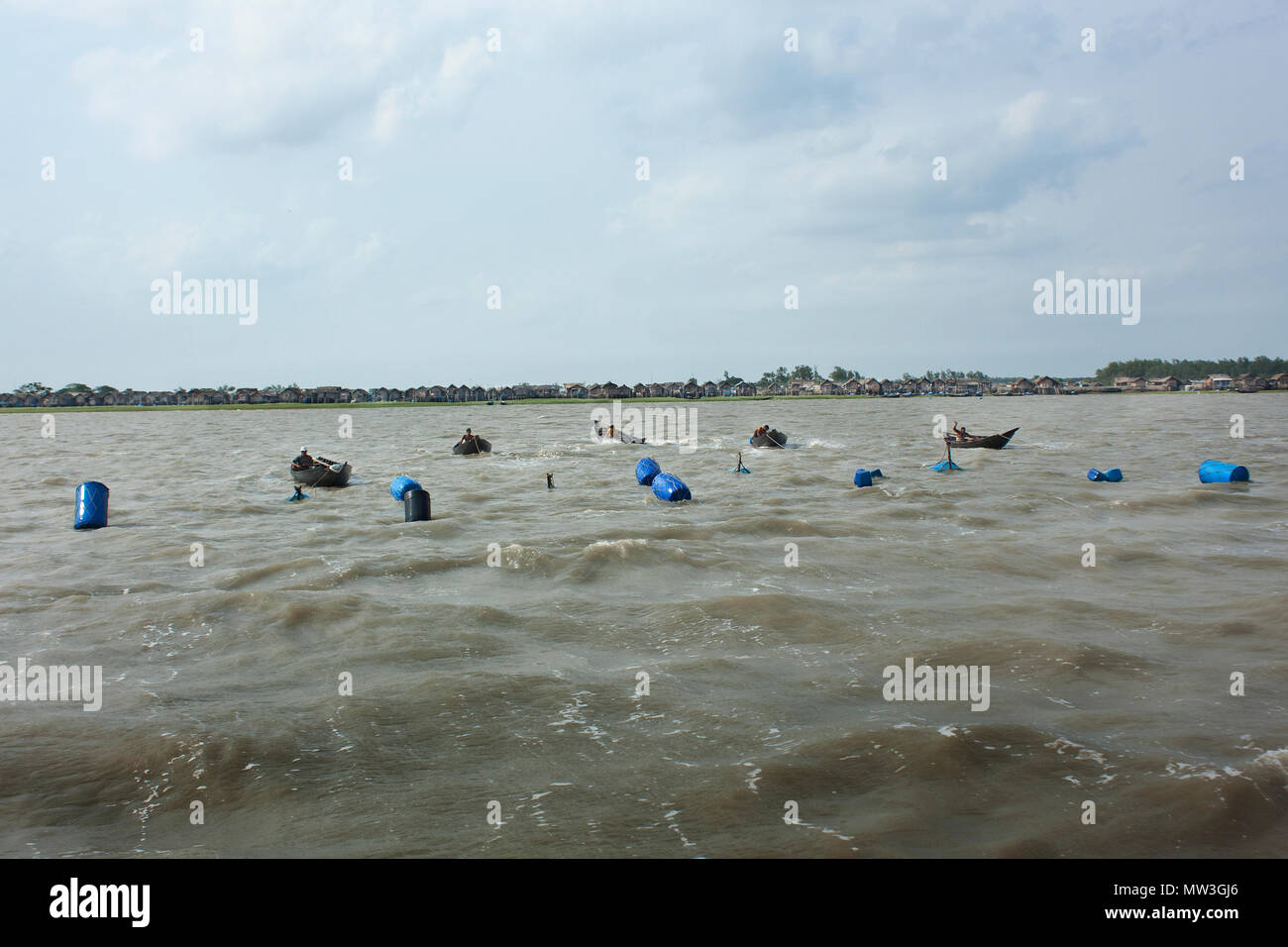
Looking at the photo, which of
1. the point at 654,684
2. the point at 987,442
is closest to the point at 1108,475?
the point at 987,442

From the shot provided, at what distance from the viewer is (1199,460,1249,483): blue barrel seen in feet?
91.3

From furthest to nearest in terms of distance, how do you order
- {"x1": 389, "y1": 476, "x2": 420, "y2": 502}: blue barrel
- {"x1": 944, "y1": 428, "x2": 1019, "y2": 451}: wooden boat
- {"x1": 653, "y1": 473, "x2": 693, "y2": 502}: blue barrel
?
{"x1": 944, "y1": 428, "x2": 1019, "y2": 451}: wooden boat
{"x1": 389, "y1": 476, "x2": 420, "y2": 502}: blue barrel
{"x1": 653, "y1": 473, "x2": 693, "y2": 502}: blue barrel

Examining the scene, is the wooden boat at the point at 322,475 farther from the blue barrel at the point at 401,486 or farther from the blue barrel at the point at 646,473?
the blue barrel at the point at 646,473

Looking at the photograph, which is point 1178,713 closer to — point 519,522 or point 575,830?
point 575,830

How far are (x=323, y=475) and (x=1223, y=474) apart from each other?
33.7 metres

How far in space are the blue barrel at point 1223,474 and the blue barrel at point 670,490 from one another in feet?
62.1

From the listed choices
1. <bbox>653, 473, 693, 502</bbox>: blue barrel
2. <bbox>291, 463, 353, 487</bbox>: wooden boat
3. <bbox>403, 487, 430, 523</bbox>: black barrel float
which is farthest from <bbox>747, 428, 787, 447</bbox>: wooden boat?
<bbox>403, 487, 430, 523</bbox>: black barrel float

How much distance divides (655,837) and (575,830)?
680 mm

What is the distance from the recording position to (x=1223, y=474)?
91.5ft

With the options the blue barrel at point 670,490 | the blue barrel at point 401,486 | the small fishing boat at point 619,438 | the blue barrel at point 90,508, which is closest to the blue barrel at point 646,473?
the blue barrel at point 670,490

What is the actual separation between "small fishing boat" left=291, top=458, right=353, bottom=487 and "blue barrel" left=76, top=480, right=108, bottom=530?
8035 millimetres

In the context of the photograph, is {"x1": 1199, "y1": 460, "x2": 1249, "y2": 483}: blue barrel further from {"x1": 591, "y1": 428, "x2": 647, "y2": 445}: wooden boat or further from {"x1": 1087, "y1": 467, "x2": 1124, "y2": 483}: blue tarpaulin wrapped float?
{"x1": 591, "y1": 428, "x2": 647, "y2": 445}: wooden boat

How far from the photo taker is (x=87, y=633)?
1246cm
